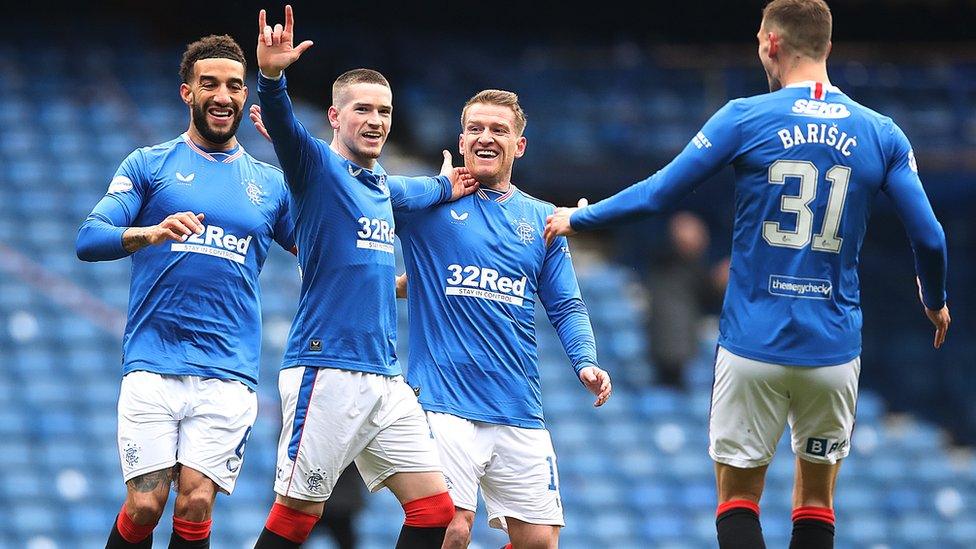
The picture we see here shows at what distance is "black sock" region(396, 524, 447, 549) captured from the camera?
6.36 meters

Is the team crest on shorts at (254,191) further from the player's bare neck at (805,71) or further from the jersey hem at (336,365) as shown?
the player's bare neck at (805,71)

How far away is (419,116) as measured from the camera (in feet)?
60.3

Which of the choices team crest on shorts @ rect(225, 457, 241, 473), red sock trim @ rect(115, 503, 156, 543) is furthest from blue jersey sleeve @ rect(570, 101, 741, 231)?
red sock trim @ rect(115, 503, 156, 543)

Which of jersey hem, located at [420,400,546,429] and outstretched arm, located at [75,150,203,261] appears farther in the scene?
jersey hem, located at [420,400,546,429]

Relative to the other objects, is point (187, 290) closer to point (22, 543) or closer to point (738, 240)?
point (738, 240)

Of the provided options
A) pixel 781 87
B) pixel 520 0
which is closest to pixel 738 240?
pixel 781 87

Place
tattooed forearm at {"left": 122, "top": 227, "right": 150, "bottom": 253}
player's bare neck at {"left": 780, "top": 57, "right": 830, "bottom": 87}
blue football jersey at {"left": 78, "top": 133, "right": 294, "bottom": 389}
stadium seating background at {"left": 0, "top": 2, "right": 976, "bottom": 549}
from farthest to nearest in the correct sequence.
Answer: stadium seating background at {"left": 0, "top": 2, "right": 976, "bottom": 549}
blue football jersey at {"left": 78, "top": 133, "right": 294, "bottom": 389}
player's bare neck at {"left": 780, "top": 57, "right": 830, "bottom": 87}
tattooed forearm at {"left": 122, "top": 227, "right": 150, "bottom": 253}

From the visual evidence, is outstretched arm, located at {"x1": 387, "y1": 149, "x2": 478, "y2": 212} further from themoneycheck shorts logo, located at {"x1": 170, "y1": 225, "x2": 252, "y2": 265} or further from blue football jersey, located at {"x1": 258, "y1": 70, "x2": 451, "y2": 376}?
themoneycheck shorts logo, located at {"x1": 170, "y1": 225, "x2": 252, "y2": 265}

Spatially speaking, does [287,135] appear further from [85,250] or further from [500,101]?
[500,101]

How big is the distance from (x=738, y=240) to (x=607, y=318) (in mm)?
10129

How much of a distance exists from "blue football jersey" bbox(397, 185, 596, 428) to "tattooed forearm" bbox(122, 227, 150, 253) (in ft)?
4.69

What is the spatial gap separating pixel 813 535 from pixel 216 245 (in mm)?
3106

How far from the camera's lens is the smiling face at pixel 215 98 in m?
6.71

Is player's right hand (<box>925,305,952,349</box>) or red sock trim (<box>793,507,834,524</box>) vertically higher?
player's right hand (<box>925,305,952,349</box>)
